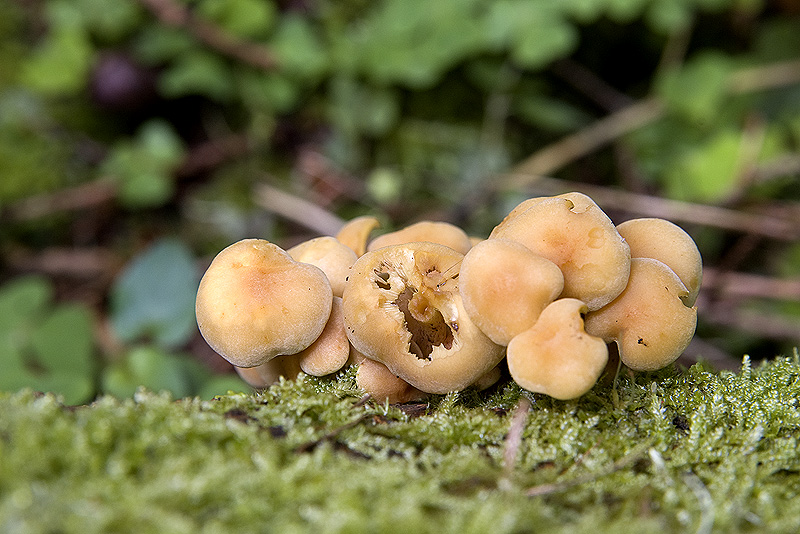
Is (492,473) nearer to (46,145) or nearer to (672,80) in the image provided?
(672,80)

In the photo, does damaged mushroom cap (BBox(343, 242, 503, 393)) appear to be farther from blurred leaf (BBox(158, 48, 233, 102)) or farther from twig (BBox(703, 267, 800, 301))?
blurred leaf (BBox(158, 48, 233, 102))

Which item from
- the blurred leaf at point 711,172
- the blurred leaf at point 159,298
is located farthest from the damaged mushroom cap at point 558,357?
the blurred leaf at point 711,172

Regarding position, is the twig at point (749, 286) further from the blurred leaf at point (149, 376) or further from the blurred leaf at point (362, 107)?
the blurred leaf at point (149, 376)

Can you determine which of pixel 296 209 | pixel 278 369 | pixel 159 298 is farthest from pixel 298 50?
pixel 278 369

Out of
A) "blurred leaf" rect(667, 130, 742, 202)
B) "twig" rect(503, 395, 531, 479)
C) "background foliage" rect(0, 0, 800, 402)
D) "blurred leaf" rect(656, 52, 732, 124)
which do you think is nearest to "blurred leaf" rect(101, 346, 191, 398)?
"background foliage" rect(0, 0, 800, 402)

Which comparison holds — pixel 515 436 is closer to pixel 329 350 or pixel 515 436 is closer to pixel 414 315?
pixel 414 315
